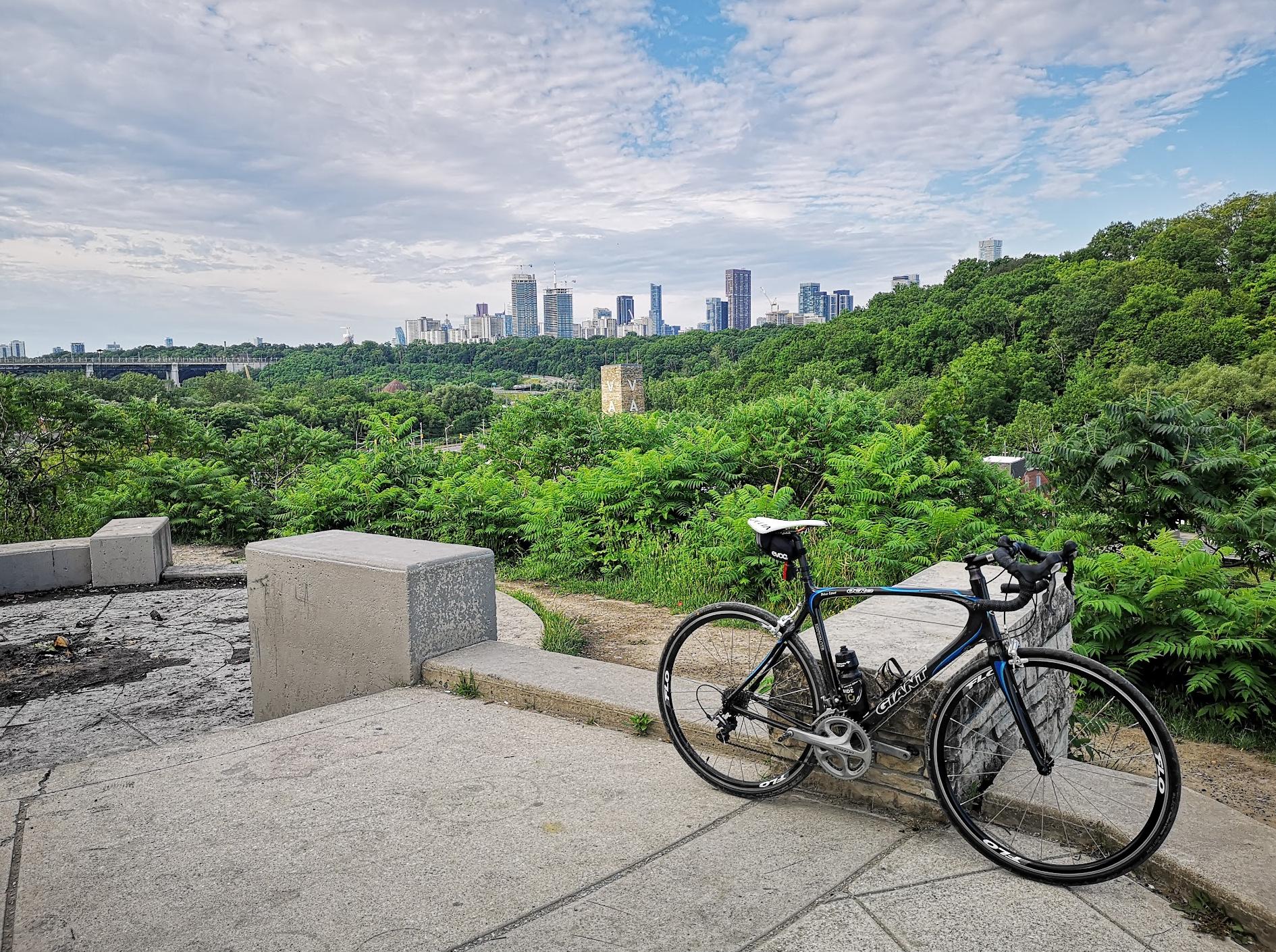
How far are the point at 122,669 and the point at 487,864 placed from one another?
4382 millimetres

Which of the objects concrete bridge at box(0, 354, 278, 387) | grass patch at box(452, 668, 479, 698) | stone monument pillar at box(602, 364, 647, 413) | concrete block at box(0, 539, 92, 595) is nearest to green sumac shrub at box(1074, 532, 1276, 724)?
grass patch at box(452, 668, 479, 698)

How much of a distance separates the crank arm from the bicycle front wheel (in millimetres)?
279

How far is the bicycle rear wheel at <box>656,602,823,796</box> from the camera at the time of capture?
320 cm

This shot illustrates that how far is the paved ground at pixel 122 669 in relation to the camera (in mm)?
4844

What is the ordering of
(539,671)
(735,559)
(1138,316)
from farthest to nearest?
(1138,316) → (735,559) → (539,671)

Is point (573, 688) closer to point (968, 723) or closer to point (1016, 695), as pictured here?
point (968, 723)

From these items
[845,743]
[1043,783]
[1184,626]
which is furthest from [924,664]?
[1184,626]

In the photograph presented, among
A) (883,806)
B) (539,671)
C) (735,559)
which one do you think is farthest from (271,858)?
(735,559)

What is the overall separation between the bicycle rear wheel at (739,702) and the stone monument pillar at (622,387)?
2392cm

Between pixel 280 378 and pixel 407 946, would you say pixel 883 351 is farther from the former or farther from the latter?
pixel 407 946

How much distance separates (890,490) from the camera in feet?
27.6

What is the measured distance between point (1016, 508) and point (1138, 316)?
72910 millimetres

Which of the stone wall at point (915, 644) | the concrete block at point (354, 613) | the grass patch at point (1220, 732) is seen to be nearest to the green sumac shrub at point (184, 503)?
the concrete block at point (354, 613)

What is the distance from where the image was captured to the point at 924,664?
121 inches
